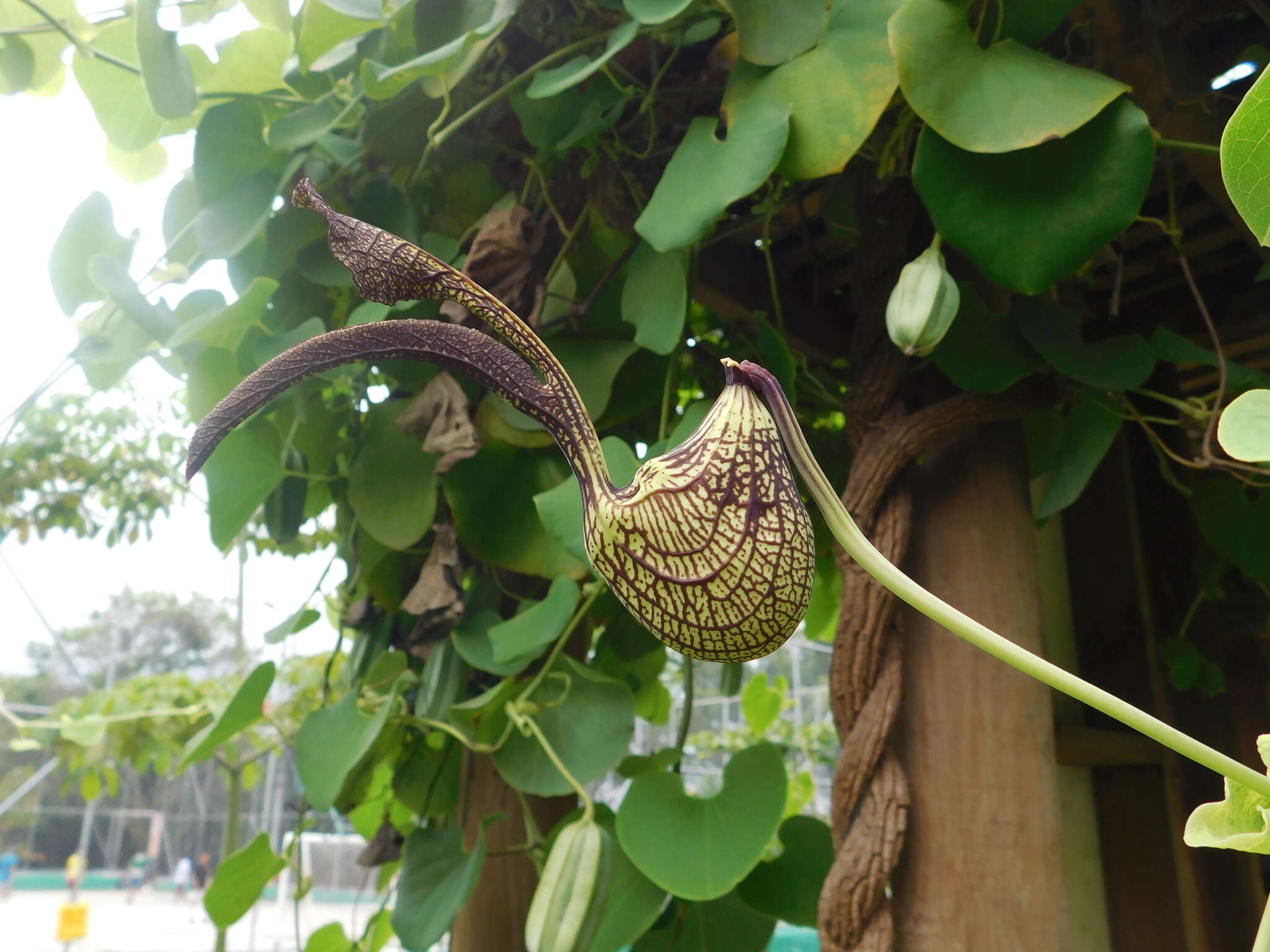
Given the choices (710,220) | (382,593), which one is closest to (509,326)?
(710,220)

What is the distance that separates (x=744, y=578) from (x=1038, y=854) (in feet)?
1.03

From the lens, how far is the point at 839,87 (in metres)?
0.33

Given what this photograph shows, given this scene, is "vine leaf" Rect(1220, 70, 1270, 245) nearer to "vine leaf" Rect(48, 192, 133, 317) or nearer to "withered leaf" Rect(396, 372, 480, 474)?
"withered leaf" Rect(396, 372, 480, 474)

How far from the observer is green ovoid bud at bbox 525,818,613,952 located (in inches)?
13.7

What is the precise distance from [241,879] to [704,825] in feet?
0.95

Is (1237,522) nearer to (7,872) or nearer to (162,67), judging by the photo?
(162,67)

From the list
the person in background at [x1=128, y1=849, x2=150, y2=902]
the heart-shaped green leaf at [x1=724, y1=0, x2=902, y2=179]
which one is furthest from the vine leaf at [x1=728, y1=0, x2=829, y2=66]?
the person in background at [x1=128, y1=849, x2=150, y2=902]

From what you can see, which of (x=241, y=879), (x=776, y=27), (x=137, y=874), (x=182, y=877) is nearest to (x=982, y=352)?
(x=776, y=27)

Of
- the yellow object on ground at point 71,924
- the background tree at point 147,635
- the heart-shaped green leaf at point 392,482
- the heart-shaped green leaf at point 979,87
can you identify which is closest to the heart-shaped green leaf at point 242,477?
the heart-shaped green leaf at point 392,482

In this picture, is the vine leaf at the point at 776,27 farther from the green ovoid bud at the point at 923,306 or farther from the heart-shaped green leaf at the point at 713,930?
the heart-shaped green leaf at the point at 713,930

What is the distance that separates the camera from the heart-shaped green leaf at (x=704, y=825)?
0.39m

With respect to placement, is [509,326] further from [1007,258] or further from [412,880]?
[412,880]

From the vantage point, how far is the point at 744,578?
14cm

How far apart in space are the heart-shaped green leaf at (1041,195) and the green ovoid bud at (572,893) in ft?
0.88
